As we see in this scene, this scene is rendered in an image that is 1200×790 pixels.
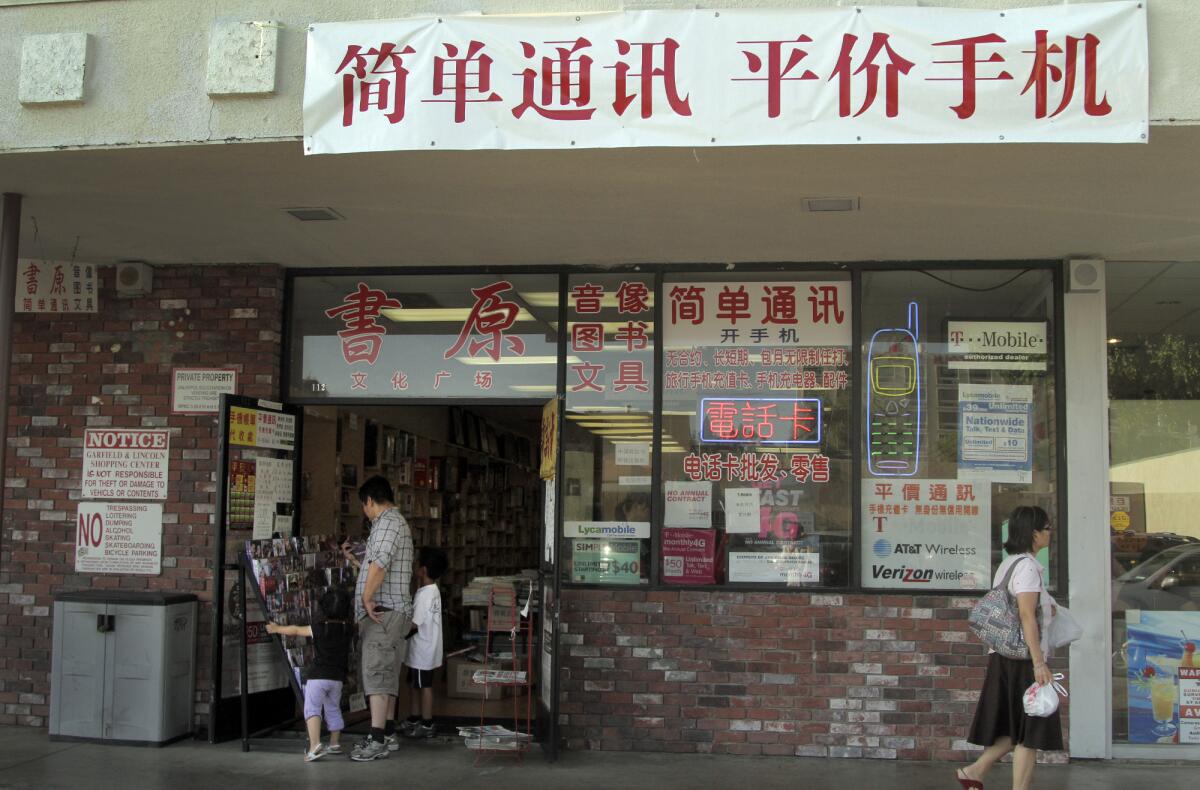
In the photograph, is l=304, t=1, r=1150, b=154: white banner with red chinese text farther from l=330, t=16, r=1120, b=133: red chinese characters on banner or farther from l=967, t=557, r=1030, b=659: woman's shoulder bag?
l=967, t=557, r=1030, b=659: woman's shoulder bag

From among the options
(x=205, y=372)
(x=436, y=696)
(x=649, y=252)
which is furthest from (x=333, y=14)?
(x=436, y=696)

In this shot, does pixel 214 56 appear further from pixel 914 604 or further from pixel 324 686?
pixel 914 604

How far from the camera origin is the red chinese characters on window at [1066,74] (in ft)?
17.5

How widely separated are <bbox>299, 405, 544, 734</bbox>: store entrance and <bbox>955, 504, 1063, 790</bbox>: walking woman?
9.99ft

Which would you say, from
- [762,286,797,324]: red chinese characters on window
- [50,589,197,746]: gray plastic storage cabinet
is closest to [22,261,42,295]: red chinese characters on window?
[50,589,197,746]: gray plastic storage cabinet

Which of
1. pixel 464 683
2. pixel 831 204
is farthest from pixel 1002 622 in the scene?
pixel 464 683

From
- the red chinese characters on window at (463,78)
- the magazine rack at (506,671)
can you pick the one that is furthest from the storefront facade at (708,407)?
the red chinese characters on window at (463,78)

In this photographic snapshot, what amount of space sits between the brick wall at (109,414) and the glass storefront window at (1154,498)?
6183 millimetres

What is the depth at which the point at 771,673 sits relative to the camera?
7617 millimetres

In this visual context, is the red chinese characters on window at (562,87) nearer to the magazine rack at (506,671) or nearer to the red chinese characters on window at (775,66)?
the red chinese characters on window at (775,66)

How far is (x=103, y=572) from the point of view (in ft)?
27.1

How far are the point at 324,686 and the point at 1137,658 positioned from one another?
18.2ft

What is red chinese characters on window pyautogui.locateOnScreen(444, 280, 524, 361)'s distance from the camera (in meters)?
8.25

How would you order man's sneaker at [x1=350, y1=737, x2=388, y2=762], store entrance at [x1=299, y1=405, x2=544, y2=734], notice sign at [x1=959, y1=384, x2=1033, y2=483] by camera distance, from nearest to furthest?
man's sneaker at [x1=350, y1=737, x2=388, y2=762], notice sign at [x1=959, y1=384, x2=1033, y2=483], store entrance at [x1=299, y1=405, x2=544, y2=734]
